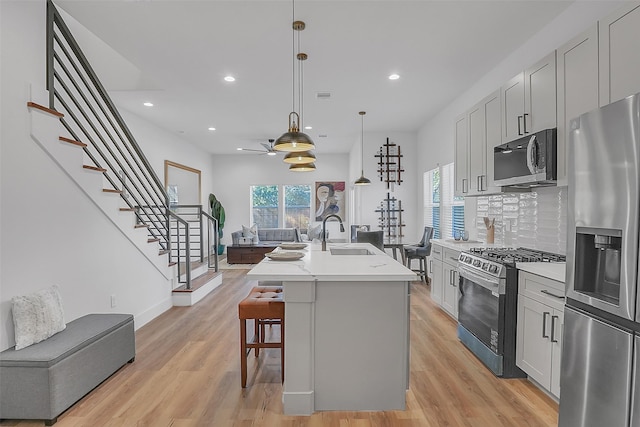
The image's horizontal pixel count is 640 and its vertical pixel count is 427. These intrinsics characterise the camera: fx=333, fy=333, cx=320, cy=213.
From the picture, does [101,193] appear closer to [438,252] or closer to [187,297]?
[187,297]

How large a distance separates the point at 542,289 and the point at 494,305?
47cm

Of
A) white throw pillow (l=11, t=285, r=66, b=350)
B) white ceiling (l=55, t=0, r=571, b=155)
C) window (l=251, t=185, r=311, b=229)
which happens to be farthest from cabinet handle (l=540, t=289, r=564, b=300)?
window (l=251, t=185, r=311, b=229)

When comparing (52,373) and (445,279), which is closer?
(52,373)

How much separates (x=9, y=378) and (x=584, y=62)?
13.7 feet

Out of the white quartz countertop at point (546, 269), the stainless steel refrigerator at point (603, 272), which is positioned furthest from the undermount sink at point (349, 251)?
the stainless steel refrigerator at point (603, 272)

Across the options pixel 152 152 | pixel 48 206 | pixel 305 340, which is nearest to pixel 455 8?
pixel 305 340

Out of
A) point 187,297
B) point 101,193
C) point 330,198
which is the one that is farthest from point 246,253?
point 101,193

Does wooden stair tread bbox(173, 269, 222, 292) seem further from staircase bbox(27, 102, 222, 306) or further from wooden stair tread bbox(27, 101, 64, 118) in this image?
A: wooden stair tread bbox(27, 101, 64, 118)

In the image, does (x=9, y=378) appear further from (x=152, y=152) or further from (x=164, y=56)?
(x=152, y=152)

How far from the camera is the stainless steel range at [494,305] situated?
102 inches

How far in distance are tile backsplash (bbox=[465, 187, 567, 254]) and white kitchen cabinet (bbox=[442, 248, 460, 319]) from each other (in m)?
0.59

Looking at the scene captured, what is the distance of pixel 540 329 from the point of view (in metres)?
2.31

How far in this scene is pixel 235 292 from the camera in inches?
214

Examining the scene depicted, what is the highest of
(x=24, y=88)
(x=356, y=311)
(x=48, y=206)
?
(x=24, y=88)
